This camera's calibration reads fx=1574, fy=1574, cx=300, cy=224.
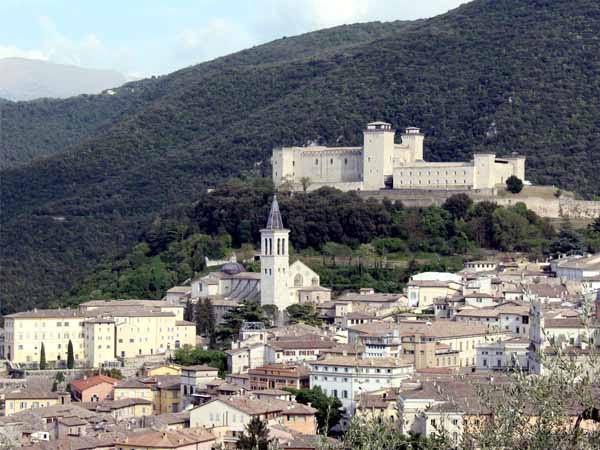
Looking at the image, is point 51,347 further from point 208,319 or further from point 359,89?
point 359,89

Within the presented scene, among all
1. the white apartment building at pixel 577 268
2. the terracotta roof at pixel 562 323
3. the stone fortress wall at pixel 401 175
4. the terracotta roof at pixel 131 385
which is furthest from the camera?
the stone fortress wall at pixel 401 175

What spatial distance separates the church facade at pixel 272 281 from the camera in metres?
55.6

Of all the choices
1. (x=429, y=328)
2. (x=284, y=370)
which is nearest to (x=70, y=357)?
(x=284, y=370)

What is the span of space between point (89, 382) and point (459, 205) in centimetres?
2269

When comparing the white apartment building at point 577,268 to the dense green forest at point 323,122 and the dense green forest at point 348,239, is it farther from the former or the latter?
the dense green forest at point 323,122

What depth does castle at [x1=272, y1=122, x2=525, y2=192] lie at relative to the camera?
6681cm

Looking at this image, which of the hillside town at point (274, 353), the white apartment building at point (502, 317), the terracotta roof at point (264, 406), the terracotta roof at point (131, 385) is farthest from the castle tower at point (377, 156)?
the terracotta roof at point (264, 406)

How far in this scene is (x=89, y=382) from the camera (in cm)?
4578

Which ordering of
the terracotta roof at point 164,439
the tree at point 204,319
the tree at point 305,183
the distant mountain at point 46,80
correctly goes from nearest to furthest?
the terracotta roof at point 164,439
the tree at point 204,319
the tree at point 305,183
the distant mountain at point 46,80

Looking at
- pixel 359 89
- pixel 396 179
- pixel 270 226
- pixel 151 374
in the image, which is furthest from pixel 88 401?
pixel 359 89

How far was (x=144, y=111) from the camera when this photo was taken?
114812 mm

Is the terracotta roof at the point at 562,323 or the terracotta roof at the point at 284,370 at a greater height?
the terracotta roof at the point at 562,323

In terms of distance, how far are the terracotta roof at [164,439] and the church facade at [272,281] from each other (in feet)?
66.1

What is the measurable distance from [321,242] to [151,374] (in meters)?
18.3
